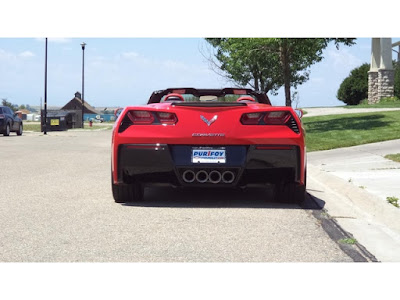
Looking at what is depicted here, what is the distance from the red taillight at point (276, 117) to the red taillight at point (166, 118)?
1.01m

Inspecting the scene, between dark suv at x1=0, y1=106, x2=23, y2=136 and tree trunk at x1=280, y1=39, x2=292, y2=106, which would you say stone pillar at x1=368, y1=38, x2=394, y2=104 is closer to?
tree trunk at x1=280, y1=39, x2=292, y2=106

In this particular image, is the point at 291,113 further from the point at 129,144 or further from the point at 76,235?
the point at 76,235

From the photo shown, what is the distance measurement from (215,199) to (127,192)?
114 cm

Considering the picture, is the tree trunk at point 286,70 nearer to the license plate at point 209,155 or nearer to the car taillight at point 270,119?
the car taillight at point 270,119

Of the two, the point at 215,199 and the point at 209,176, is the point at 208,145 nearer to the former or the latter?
the point at 209,176

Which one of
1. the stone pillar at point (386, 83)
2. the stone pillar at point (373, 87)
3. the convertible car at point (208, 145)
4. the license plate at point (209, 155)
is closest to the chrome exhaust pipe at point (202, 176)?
the convertible car at point (208, 145)

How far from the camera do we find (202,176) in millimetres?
7336

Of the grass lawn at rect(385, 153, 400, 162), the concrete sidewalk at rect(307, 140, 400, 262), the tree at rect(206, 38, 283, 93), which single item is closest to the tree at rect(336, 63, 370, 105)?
the tree at rect(206, 38, 283, 93)

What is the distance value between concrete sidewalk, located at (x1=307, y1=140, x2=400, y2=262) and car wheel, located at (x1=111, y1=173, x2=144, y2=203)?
7.12 ft

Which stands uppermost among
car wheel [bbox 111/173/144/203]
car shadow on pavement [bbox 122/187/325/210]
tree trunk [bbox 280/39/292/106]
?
tree trunk [bbox 280/39/292/106]

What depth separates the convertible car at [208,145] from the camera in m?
7.23

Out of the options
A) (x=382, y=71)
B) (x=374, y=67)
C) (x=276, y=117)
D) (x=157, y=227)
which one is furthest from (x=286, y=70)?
(x=157, y=227)

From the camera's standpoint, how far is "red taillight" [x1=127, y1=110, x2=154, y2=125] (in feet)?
24.1
